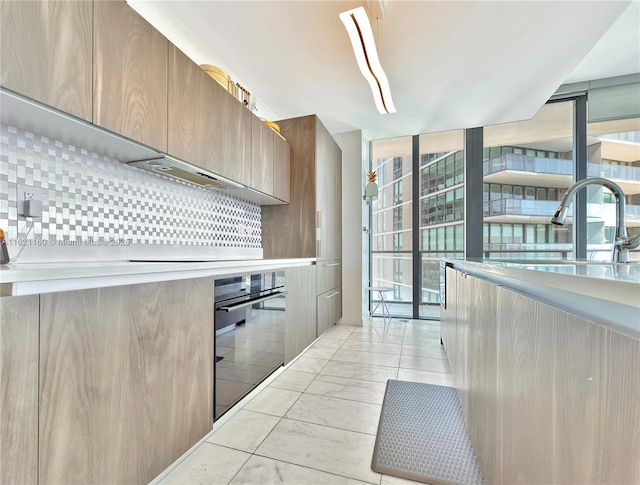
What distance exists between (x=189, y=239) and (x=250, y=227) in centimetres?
95

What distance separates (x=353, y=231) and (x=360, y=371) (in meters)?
2.09

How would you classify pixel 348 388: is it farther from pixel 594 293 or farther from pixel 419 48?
pixel 419 48

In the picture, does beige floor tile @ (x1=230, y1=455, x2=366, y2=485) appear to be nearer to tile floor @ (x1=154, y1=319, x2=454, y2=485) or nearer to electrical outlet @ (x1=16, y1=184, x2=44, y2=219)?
tile floor @ (x1=154, y1=319, x2=454, y2=485)

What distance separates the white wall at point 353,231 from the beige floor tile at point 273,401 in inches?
Answer: 81.0

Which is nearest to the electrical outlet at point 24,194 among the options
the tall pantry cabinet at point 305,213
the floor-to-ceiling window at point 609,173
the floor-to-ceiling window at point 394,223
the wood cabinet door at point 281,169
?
the wood cabinet door at point 281,169

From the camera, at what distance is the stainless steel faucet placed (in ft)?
4.19

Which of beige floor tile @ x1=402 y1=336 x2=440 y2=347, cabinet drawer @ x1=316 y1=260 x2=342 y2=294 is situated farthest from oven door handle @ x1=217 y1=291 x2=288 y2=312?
beige floor tile @ x1=402 y1=336 x2=440 y2=347

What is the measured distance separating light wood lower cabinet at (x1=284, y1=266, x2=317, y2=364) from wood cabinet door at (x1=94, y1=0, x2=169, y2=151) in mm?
1415

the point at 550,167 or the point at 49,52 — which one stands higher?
the point at 550,167

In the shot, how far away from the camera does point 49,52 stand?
1.05m

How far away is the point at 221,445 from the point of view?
1.41 meters

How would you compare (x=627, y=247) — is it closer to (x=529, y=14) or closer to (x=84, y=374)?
(x=529, y=14)

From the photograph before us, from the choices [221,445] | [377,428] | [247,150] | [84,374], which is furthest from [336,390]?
[247,150]

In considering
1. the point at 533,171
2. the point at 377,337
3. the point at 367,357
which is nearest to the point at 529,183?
the point at 533,171
